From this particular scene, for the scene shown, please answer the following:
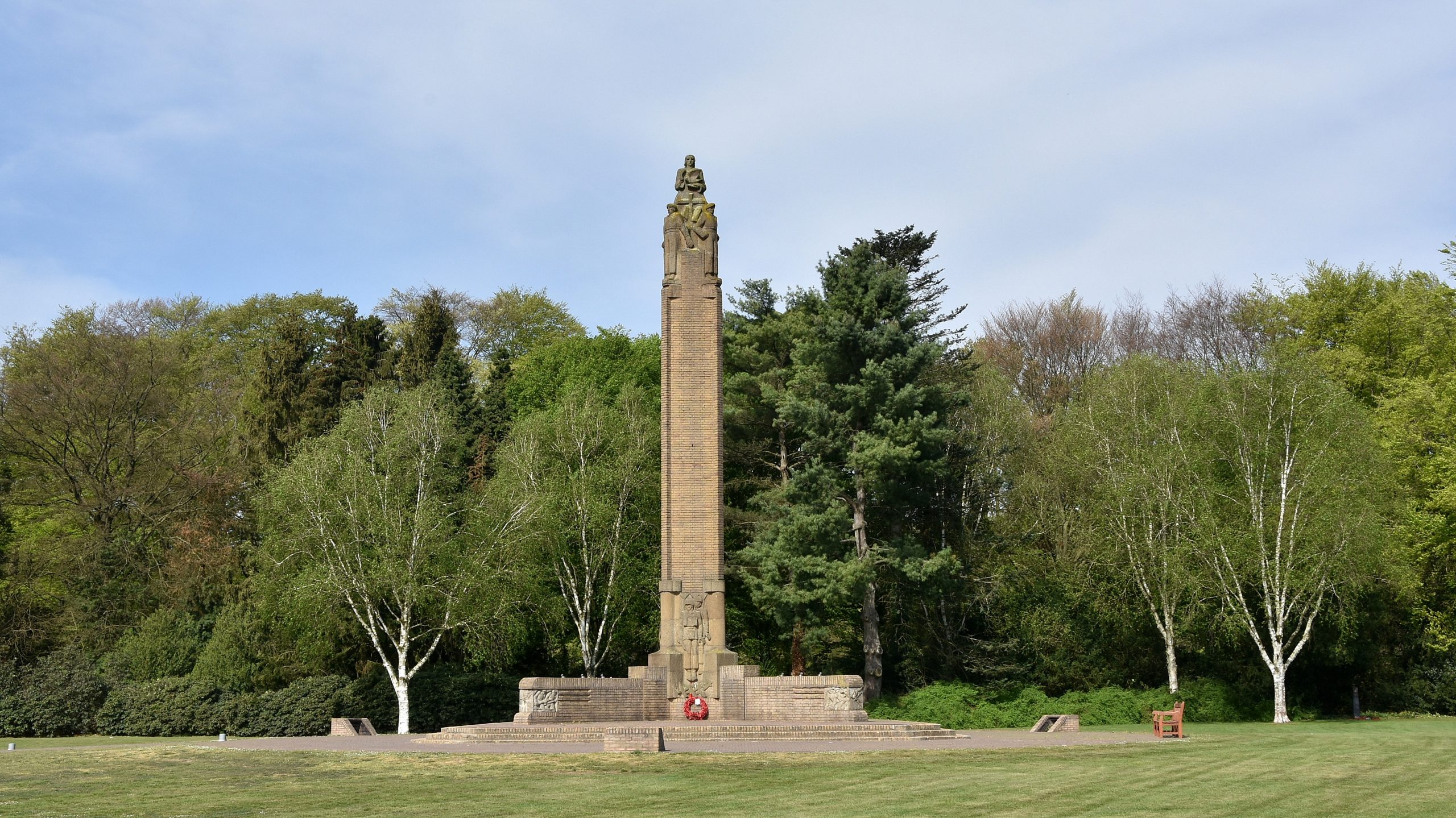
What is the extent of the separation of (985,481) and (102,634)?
84.7 ft

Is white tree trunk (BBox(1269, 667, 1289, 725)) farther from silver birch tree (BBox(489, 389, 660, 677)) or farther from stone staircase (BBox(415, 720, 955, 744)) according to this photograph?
silver birch tree (BBox(489, 389, 660, 677))

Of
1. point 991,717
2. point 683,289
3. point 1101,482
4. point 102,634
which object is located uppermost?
point 683,289

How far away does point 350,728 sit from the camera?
2622cm

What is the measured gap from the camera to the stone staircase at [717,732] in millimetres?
21406

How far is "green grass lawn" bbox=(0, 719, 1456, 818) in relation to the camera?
12.2m

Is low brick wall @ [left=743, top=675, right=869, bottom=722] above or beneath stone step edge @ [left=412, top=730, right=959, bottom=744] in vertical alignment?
above

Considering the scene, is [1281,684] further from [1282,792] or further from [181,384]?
[181,384]

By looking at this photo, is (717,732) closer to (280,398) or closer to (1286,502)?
(1286,502)

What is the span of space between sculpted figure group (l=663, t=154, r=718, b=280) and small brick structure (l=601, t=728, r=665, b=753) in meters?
12.1

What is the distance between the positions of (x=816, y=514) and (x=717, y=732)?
10414mm

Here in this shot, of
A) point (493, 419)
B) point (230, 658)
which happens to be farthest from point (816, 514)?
point (230, 658)

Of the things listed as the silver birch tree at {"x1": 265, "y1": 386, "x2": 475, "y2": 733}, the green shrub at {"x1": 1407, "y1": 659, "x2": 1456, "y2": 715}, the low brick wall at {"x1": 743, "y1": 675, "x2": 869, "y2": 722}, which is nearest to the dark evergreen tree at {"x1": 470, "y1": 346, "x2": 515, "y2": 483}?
the silver birch tree at {"x1": 265, "y1": 386, "x2": 475, "y2": 733}

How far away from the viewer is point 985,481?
119 feet

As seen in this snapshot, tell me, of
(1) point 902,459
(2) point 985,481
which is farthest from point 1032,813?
(2) point 985,481
